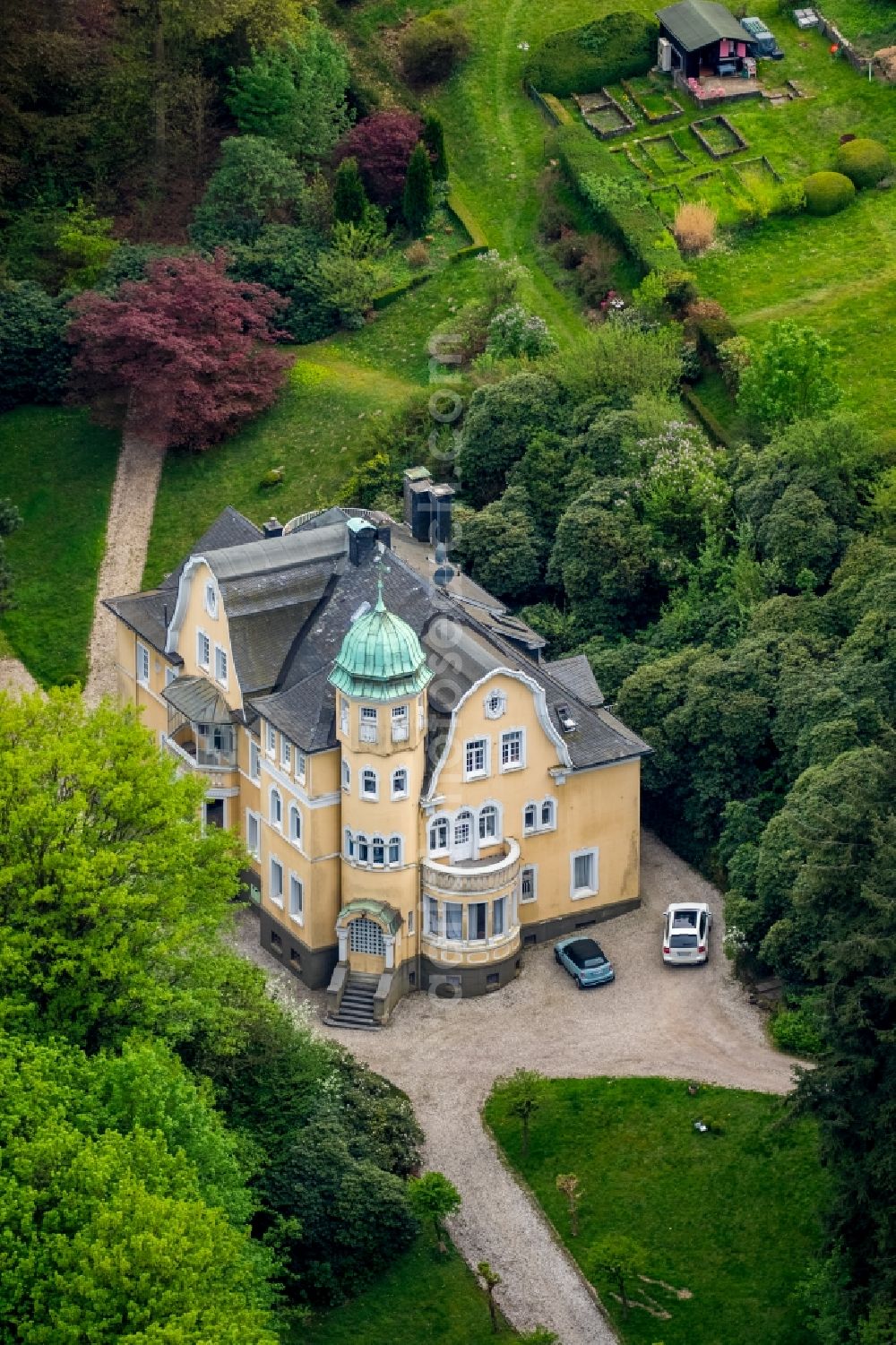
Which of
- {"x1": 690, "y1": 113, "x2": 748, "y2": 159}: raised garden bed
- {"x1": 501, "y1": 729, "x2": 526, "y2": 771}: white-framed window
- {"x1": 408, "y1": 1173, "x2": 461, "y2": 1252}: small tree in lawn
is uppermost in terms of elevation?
{"x1": 690, "y1": 113, "x2": 748, "y2": 159}: raised garden bed

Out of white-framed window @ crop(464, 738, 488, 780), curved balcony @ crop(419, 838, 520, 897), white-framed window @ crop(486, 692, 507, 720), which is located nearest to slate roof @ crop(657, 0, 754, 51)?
white-framed window @ crop(486, 692, 507, 720)

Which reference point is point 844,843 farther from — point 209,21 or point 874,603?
point 209,21

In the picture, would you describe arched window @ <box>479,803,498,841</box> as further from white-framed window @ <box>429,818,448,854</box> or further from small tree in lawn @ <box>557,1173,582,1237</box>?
small tree in lawn @ <box>557,1173,582,1237</box>

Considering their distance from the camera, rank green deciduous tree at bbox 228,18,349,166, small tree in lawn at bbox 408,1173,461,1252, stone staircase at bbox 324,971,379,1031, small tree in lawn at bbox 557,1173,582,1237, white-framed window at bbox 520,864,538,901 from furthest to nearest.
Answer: green deciduous tree at bbox 228,18,349,166, white-framed window at bbox 520,864,538,901, stone staircase at bbox 324,971,379,1031, small tree in lawn at bbox 557,1173,582,1237, small tree in lawn at bbox 408,1173,461,1252

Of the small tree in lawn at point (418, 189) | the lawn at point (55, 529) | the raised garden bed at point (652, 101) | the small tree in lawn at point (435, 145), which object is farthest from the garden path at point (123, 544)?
the raised garden bed at point (652, 101)

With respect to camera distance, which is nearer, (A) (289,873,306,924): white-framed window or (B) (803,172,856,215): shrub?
(A) (289,873,306,924): white-framed window

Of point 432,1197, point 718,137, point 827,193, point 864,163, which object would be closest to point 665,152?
point 718,137

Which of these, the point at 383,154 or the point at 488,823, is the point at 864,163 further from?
the point at 488,823

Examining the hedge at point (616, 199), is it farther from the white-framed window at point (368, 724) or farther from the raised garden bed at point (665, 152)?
the white-framed window at point (368, 724)
